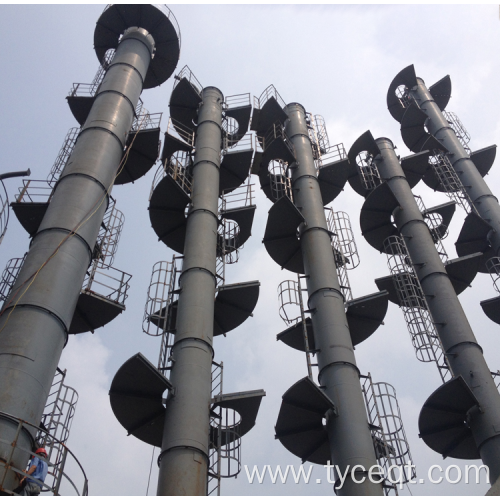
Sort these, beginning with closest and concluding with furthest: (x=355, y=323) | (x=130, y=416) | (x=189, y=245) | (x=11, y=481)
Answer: (x=11, y=481) → (x=130, y=416) → (x=189, y=245) → (x=355, y=323)

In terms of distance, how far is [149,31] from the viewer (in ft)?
74.2

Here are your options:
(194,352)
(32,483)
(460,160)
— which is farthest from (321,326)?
(460,160)

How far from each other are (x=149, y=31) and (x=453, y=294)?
17.0 meters

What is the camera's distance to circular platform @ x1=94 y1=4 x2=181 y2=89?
21969 mm

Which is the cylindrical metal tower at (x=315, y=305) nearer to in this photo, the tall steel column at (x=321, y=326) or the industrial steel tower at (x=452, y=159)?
the tall steel column at (x=321, y=326)

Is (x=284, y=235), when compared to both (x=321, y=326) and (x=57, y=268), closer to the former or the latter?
(x=321, y=326)

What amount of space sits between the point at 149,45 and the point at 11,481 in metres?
18.2

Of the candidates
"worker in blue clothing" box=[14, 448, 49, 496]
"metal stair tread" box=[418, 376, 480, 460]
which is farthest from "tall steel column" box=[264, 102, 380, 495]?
"worker in blue clothing" box=[14, 448, 49, 496]

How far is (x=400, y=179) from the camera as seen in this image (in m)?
21.9

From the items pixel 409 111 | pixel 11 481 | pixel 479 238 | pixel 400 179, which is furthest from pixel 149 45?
pixel 11 481

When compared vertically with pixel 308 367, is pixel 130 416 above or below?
below

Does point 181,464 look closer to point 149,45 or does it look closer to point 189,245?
point 189,245

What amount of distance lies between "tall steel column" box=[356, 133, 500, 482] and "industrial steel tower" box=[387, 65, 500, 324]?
10.1 feet

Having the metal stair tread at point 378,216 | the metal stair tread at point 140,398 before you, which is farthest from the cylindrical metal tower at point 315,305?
the metal stair tread at point 140,398
